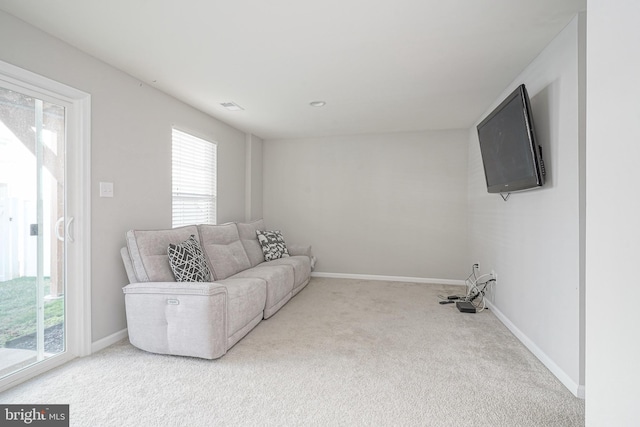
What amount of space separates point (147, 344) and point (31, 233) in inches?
45.6

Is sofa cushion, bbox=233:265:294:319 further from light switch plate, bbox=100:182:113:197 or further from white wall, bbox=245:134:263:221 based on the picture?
white wall, bbox=245:134:263:221

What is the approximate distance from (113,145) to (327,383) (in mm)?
2612

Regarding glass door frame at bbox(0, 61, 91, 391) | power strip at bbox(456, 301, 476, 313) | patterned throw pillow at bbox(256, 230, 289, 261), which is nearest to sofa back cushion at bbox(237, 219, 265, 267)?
patterned throw pillow at bbox(256, 230, 289, 261)

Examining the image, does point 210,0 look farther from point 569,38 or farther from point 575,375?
point 575,375

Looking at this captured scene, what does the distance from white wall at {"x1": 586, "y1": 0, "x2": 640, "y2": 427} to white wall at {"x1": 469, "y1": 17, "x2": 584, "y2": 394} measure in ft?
3.58

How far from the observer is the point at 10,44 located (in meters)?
1.99

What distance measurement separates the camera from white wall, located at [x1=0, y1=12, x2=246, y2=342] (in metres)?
2.17

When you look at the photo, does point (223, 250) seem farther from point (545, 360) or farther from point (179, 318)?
point (545, 360)

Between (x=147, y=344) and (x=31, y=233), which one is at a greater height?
(x=31, y=233)

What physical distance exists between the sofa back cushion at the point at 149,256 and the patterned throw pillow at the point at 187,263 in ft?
0.23

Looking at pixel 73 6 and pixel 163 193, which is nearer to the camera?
pixel 73 6

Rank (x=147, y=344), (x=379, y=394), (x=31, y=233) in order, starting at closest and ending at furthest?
(x=379, y=394)
(x=31, y=233)
(x=147, y=344)

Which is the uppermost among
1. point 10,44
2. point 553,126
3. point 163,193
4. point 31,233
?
point 10,44

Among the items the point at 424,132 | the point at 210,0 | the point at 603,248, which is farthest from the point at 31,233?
the point at 424,132
